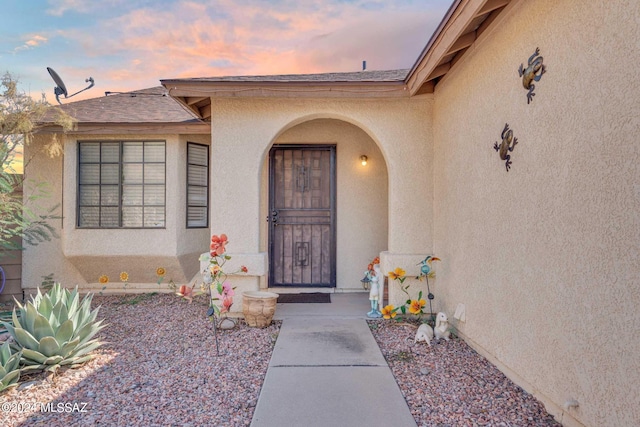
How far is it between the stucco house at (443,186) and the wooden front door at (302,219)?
0.08ft

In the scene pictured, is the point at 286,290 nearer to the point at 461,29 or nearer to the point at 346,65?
the point at 461,29

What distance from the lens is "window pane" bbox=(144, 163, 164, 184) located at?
6.31 metres

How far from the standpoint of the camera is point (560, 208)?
243 cm

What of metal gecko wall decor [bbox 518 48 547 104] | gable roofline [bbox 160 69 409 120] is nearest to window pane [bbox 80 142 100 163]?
gable roofline [bbox 160 69 409 120]

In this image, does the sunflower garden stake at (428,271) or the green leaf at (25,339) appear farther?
the sunflower garden stake at (428,271)

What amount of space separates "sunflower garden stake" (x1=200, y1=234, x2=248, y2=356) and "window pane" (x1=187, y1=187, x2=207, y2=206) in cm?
210

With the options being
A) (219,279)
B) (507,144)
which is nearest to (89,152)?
(219,279)

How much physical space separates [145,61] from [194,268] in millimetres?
4751

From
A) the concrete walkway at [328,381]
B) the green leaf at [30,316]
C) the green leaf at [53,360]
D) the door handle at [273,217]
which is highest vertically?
the door handle at [273,217]

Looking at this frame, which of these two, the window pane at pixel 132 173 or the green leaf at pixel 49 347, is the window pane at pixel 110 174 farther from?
the green leaf at pixel 49 347

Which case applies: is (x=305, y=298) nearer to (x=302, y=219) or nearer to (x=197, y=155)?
(x=302, y=219)

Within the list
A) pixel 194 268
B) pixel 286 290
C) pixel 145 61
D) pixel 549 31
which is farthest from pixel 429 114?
pixel 145 61

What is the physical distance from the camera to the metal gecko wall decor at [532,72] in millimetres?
2658

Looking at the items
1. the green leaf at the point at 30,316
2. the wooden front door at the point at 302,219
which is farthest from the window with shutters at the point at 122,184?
the green leaf at the point at 30,316
